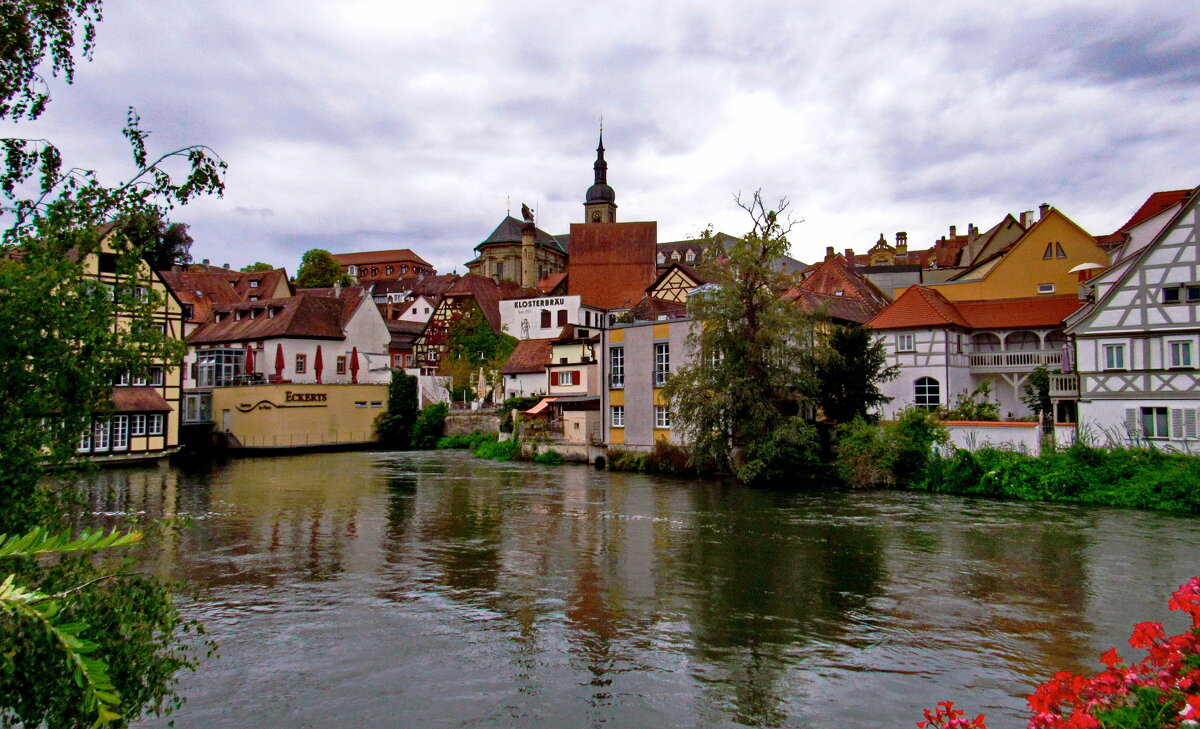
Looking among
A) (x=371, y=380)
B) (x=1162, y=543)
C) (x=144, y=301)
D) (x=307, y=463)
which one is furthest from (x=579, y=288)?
(x=144, y=301)

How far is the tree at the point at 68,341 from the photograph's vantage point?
4449 mm

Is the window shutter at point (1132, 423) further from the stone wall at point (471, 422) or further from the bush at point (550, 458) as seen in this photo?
the stone wall at point (471, 422)

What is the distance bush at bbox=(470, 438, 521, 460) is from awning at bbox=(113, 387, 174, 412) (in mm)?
14937

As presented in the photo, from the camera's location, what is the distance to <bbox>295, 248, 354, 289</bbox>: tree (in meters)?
84.8

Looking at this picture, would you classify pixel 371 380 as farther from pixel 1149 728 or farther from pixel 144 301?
pixel 1149 728

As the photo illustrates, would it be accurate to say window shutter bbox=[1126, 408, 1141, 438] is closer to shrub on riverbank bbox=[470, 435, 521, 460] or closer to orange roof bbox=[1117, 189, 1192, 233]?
orange roof bbox=[1117, 189, 1192, 233]

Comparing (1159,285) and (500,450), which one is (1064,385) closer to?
(1159,285)

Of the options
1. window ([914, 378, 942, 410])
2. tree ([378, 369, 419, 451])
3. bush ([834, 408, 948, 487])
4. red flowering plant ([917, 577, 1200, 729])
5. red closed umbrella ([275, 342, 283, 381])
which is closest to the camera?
red flowering plant ([917, 577, 1200, 729])

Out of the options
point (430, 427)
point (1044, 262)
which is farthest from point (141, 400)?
point (1044, 262)

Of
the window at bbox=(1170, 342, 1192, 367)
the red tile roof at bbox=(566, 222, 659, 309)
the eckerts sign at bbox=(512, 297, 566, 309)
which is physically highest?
the red tile roof at bbox=(566, 222, 659, 309)

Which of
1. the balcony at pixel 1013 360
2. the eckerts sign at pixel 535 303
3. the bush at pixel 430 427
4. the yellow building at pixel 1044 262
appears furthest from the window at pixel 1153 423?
the eckerts sign at pixel 535 303

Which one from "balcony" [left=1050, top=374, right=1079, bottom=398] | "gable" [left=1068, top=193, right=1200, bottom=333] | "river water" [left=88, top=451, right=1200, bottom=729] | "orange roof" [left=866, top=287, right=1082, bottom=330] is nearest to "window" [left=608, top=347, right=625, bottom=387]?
"orange roof" [left=866, top=287, right=1082, bottom=330]

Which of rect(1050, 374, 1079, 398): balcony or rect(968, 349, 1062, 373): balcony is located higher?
rect(968, 349, 1062, 373): balcony

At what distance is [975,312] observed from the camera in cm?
3462
